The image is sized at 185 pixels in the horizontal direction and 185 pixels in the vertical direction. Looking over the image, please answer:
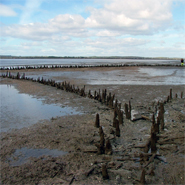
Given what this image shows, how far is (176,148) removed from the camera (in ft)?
20.9

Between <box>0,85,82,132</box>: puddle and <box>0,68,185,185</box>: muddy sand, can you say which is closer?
<box>0,68,185,185</box>: muddy sand

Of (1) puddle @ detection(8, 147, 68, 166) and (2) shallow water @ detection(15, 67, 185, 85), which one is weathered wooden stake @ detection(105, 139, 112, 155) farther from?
(2) shallow water @ detection(15, 67, 185, 85)

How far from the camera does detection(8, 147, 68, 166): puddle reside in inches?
226

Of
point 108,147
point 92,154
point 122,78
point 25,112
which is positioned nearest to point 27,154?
point 92,154

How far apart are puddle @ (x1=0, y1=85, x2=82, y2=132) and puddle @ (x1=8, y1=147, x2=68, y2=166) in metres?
2.31

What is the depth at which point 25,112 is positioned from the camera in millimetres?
10945

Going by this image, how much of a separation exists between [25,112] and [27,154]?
5.18 m

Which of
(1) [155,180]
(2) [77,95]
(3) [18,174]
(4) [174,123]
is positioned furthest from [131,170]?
(2) [77,95]

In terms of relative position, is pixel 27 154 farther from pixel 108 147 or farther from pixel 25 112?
pixel 25 112

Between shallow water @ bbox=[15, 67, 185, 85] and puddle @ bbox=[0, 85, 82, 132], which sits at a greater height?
shallow water @ bbox=[15, 67, 185, 85]

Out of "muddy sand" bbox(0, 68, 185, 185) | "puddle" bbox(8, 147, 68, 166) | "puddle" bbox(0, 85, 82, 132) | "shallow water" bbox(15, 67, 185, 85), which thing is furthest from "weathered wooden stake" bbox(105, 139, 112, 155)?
"shallow water" bbox(15, 67, 185, 85)

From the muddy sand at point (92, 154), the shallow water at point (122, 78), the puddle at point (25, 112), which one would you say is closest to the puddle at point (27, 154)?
the muddy sand at point (92, 154)

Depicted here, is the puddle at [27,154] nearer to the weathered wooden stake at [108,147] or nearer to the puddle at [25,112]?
the weathered wooden stake at [108,147]

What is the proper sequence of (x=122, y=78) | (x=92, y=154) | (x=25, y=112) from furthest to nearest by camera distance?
(x=122, y=78), (x=25, y=112), (x=92, y=154)
